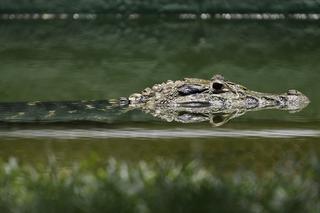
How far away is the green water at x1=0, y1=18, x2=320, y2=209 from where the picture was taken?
19.6ft

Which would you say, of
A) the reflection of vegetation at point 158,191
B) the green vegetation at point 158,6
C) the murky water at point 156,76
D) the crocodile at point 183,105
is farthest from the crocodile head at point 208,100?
the green vegetation at point 158,6

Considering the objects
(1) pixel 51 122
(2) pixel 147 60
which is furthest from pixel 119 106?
(2) pixel 147 60

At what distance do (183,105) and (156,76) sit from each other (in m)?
4.11

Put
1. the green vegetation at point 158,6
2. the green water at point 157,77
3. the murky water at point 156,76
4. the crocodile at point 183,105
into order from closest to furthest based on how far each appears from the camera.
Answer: the green water at point 157,77, the murky water at point 156,76, the crocodile at point 183,105, the green vegetation at point 158,6

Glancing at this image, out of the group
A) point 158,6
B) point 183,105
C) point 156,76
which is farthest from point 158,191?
point 158,6

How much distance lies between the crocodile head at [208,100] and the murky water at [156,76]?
0.92ft

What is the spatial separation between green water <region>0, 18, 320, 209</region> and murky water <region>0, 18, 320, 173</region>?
0.02m

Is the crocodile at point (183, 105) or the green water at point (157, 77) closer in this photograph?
the green water at point (157, 77)

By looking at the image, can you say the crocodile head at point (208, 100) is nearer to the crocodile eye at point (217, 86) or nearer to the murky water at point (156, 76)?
the crocodile eye at point (217, 86)

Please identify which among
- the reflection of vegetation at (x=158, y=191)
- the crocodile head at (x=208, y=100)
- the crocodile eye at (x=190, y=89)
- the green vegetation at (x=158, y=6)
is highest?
the green vegetation at (x=158, y=6)

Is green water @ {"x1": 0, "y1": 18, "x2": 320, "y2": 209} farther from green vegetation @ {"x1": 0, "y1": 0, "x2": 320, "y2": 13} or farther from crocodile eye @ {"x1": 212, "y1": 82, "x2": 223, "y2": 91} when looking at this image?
crocodile eye @ {"x1": 212, "y1": 82, "x2": 223, "y2": 91}

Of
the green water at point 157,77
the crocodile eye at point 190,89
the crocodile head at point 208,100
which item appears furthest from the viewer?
the crocodile eye at point 190,89

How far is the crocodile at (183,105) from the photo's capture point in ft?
29.1

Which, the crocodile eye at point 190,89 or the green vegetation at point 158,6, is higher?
the green vegetation at point 158,6
